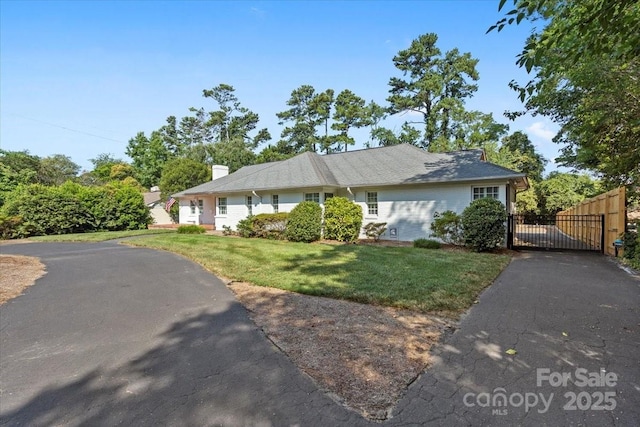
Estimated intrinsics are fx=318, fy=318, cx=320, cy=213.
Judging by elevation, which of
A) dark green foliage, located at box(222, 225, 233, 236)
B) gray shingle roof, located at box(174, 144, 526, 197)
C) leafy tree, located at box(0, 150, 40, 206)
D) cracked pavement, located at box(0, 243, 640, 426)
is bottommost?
cracked pavement, located at box(0, 243, 640, 426)

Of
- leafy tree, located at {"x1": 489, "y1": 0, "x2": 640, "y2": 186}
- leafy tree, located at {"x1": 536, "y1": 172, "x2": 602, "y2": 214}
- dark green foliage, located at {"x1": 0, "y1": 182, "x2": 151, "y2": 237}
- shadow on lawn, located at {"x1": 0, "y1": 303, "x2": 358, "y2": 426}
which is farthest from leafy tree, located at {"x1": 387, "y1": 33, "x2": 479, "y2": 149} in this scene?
shadow on lawn, located at {"x1": 0, "y1": 303, "x2": 358, "y2": 426}

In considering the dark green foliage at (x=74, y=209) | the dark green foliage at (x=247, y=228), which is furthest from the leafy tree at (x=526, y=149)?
the dark green foliage at (x=74, y=209)

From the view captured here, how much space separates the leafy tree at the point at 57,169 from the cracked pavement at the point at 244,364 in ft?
152

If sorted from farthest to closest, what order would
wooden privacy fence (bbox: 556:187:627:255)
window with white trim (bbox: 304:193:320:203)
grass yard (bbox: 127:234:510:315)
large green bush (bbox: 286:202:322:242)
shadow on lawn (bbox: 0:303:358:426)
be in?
window with white trim (bbox: 304:193:320:203)
large green bush (bbox: 286:202:322:242)
wooden privacy fence (bbox: 556:187:627:255)
grass yard (bbox: 127:234:510:315)
shadow on lawn (bbox: 0:303:358:426)

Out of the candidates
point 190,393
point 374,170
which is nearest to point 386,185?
point 374,170

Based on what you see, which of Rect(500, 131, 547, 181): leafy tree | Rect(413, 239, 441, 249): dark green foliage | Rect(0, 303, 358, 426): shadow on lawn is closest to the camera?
Rect(0, 303, 358, 426): shadow on lawn

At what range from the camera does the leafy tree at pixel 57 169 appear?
42.0 m

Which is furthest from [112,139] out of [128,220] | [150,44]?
[150,44]

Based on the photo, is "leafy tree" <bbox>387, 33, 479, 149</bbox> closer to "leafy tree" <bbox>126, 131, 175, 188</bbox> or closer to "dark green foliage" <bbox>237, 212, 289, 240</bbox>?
"dark green foliage" <bbox>237, 212, 289, 240</bbox>

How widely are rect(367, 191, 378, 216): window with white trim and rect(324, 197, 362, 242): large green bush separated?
0.91 m

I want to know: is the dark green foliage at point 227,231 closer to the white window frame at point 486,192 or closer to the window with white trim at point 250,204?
the window with white trim at point 250,204

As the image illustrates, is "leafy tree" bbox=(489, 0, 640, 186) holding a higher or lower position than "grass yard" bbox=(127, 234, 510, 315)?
higher

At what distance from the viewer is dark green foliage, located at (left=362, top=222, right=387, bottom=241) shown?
15.4 meters

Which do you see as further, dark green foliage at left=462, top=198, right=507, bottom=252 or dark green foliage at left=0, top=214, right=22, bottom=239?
dark green foliage at left=0, top=214, right=22, bottom=239
